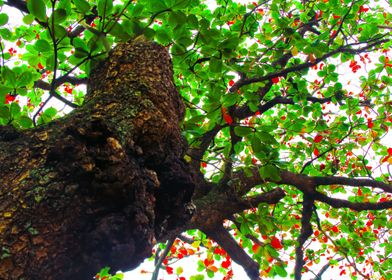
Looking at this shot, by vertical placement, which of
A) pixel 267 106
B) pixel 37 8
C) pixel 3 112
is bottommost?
pixel 37 8

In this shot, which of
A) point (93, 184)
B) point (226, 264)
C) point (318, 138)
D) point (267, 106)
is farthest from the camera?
point (226, 264)

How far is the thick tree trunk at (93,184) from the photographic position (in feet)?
4.13

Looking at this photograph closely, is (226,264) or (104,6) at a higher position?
(226,264)

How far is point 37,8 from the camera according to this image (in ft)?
4.93

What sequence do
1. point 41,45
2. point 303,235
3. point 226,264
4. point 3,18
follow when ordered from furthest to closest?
point 226,264 → point 303,235 → point 3,18 → point 41,45

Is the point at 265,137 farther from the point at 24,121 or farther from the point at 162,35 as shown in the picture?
the point at 24,121

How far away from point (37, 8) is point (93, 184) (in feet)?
2.80

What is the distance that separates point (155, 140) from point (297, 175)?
8.04ft

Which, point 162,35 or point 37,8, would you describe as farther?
point 162,35

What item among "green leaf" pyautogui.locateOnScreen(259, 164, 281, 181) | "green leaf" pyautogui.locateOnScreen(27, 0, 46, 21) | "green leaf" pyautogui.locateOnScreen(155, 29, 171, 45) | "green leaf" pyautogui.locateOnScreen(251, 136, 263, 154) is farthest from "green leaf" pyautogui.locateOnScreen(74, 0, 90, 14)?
"green leaf" pyautogui.locateOnScreen(259, 164, 281, 181)

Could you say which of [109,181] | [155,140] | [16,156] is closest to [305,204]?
[155,140]

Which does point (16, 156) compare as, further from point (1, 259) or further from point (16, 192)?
Answer: point (1, 259)

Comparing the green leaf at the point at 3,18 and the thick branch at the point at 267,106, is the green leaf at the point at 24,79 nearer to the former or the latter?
the green leaf at the point at 3,18

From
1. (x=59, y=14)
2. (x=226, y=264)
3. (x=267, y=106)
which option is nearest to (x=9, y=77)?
(x=59, y=14)
